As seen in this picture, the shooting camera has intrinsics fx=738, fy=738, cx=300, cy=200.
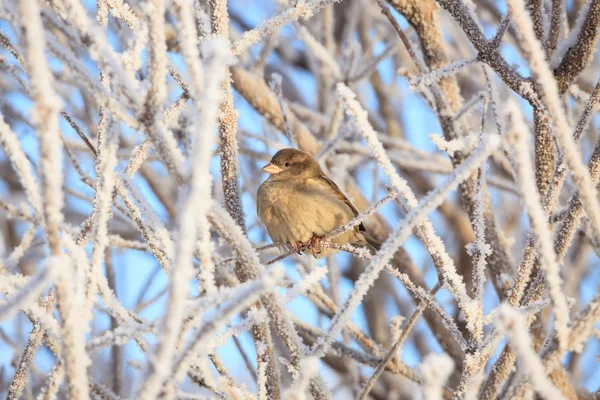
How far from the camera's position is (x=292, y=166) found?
475 cm

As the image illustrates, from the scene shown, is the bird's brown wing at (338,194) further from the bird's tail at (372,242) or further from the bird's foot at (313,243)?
the bird's foot at (313,243)

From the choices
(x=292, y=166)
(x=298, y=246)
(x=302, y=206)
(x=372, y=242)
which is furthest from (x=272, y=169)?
(x=372, y=242)

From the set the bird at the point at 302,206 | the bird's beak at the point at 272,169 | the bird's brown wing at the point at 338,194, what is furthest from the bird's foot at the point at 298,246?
the bird's beak at the point at 272,169

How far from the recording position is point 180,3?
1509 mm

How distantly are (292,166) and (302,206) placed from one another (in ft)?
1.22

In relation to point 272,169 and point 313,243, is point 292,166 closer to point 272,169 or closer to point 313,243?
point 272,169

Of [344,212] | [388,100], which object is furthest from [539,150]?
[388,100]

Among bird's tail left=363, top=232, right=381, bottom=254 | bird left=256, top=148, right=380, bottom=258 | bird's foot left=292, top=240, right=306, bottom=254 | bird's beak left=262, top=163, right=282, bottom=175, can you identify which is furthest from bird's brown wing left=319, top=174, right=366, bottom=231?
bird's foot left=292, top=240, right=306, bottom=254

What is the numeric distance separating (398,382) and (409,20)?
3115 mm

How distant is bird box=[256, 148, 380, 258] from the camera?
444cm

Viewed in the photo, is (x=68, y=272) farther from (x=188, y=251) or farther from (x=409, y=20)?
(x=409, y=20)

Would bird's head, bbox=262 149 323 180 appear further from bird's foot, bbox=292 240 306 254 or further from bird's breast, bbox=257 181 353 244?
bird's foot, bbox=292 240 306 254

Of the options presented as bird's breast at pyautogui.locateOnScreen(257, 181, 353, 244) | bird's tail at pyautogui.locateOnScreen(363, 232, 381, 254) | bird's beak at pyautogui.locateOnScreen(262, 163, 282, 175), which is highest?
bird's tail at pyautogui.locateOnScreen(363, 232, 381, 254)

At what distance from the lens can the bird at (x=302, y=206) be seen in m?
4.44
